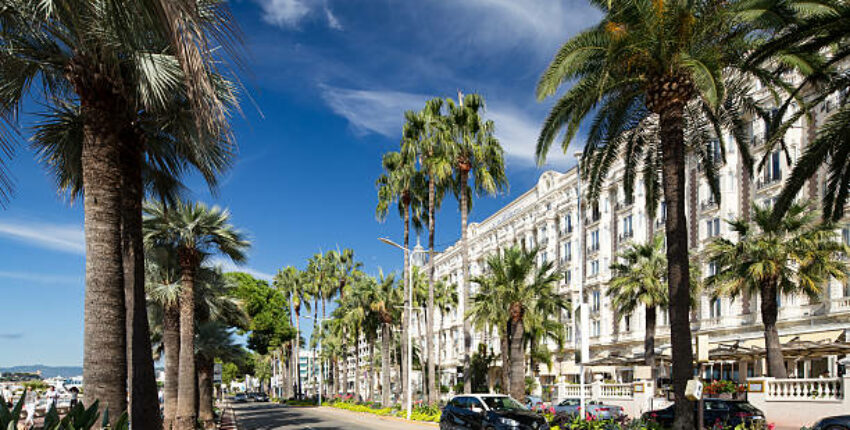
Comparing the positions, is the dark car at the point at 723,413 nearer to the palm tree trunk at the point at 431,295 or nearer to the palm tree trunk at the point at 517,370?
the palm tree trunk at the point at 517,370

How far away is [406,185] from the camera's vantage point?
4316cm

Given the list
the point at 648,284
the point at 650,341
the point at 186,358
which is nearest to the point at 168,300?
the point at 186,358

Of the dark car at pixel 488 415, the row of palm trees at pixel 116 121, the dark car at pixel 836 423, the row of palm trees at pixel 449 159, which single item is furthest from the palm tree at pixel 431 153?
the row of palm trees at pixel 116 121

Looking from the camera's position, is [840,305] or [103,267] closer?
[103,267]

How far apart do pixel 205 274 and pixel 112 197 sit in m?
16.1

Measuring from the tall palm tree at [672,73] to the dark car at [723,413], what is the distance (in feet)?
33.6

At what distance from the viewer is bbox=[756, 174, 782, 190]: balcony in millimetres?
42141

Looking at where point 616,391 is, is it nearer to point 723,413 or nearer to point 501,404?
point 723,413

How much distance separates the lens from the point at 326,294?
77.0m

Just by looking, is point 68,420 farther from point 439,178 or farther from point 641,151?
point 439,178

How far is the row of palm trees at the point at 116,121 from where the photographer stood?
5.02 m

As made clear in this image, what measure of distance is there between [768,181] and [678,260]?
3142cm

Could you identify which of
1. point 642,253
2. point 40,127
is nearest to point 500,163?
point 642,253

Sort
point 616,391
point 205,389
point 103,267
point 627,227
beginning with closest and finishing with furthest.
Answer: point 103,267, point 205,389, point 616,391, point 627,227
